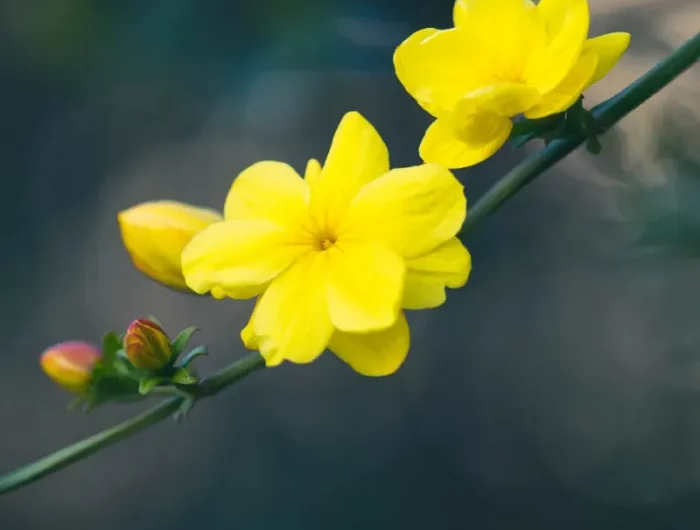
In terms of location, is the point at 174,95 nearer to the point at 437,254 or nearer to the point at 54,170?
the point at 54,170

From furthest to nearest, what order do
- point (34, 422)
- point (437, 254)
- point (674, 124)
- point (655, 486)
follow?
point (34, 422) < point (655, 486) < point (674, 124) < point (437, 254)

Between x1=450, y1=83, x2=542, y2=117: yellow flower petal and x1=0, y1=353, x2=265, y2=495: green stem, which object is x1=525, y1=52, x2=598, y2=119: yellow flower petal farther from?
x1=0, y1=353, x2=265, y2=495: green stem

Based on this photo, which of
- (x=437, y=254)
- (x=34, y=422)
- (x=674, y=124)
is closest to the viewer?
(x=437, y=254)

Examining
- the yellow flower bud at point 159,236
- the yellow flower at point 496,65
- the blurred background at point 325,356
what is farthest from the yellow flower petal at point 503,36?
the blurred background at point 325,356

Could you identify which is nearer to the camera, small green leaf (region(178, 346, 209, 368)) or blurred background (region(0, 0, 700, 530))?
small green leaf (region(178, 346, 209, 368))

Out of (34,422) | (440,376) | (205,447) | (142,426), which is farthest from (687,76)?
(34,422)

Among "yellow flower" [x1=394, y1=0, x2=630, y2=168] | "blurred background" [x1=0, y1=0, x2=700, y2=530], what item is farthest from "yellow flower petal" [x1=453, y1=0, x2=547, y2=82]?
"blurred background" [x1=0, y1=0, x2=700, y2=530]

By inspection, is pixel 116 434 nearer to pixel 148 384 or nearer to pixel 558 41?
pixel 148 384
